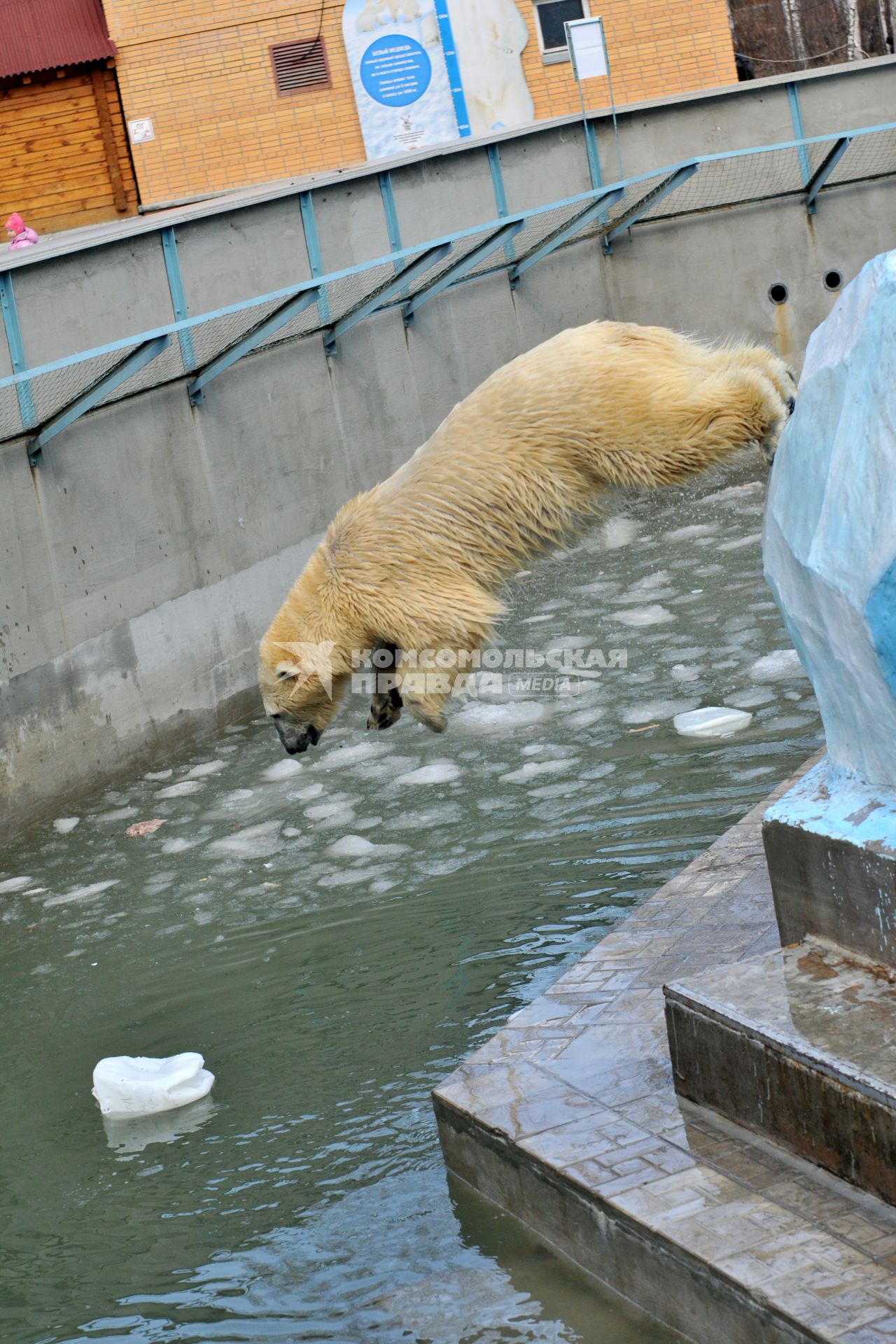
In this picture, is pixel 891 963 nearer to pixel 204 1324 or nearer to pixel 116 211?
pixel 204 1324

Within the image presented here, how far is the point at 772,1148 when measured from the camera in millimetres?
3510

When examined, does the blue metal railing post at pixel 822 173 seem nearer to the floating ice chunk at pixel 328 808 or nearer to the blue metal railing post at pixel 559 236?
the blue metal railing post at pixel 559 236

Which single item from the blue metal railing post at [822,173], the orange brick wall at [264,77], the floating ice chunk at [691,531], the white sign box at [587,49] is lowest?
the floating ice chunk at [691,531]

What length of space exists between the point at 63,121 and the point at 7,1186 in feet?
63.5

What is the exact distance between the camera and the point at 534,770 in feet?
23.6

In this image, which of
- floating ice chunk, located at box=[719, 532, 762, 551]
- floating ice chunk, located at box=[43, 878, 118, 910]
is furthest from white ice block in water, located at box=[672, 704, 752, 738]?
floating ice chunk, located at box=[719, 532, 762, 551]

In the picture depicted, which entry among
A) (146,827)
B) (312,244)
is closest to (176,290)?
(312,244)

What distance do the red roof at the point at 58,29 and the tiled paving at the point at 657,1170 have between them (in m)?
18.6

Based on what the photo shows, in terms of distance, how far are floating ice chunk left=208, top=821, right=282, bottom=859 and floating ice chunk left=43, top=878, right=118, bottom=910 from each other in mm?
525

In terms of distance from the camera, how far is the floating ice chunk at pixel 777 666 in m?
7.67

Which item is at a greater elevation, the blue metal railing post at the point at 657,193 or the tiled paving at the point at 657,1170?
the blue metal railing post at the point at 657,193

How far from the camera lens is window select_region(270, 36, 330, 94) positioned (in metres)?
19.9

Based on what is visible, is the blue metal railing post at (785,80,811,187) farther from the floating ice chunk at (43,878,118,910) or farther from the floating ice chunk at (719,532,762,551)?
the floating ice chunk at (43,878,118,910)

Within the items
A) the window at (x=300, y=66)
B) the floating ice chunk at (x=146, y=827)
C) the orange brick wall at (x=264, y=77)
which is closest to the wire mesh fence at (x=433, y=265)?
the floating ice chunk at (x=146, y=827)
